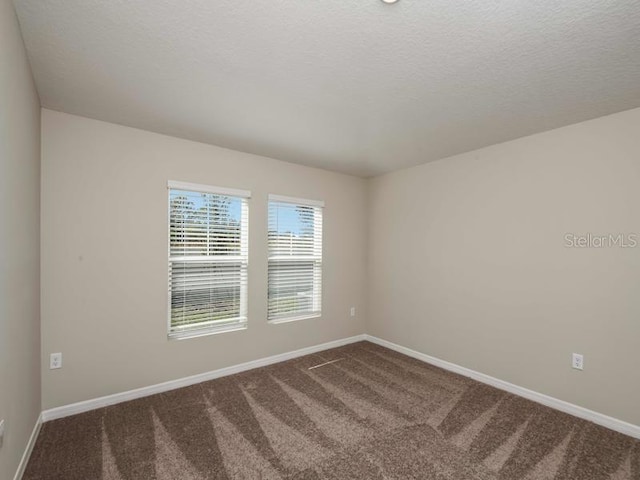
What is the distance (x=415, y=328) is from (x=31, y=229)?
3.86m

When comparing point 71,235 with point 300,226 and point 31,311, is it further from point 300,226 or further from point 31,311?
point 300,226

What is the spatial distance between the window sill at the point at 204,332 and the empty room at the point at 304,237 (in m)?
0.02

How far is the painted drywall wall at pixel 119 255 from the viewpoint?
2.48 m

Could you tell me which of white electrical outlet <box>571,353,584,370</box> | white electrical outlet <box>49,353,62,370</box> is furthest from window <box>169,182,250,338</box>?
white electrical outlet <box>571,353,584,370</box>

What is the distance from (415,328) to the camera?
3898mm

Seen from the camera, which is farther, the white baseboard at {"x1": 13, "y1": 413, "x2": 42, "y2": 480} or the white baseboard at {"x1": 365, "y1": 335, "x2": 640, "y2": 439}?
the white baseboard at {"x1": 365, "y1": 335, "x2": 640, "y2": 439}

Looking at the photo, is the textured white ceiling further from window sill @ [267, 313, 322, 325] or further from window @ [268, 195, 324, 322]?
window sill @ [267, 313, 322, 325]

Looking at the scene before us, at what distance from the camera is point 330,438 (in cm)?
221

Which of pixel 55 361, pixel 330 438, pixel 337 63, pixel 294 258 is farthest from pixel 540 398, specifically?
pixel 55 361

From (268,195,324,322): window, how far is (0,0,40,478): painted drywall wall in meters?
2.10

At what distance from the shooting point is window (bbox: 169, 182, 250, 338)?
10.0 ft

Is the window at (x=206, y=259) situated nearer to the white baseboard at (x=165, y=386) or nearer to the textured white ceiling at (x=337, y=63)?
the white baseboard at (x=165, y=386)

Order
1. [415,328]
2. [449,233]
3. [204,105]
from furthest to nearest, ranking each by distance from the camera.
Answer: [415,328]
[449,233]
[204,105]

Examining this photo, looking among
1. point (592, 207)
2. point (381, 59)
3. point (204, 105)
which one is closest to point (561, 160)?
point (592, 207)
